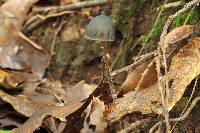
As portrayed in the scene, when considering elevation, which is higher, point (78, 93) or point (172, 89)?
point (78, 93)

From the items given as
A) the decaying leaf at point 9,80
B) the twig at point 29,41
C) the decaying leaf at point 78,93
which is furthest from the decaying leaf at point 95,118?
the twig at point 29,41

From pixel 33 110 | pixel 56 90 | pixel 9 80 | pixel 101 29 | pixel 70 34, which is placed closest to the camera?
pixel 101 29

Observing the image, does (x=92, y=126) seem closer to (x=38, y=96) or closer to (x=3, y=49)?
(x=38, y=96)

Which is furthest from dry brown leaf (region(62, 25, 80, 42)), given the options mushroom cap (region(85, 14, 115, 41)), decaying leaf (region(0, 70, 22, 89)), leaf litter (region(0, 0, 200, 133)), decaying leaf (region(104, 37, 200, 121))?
decaying leaf (region(104, 37, 200, 121))

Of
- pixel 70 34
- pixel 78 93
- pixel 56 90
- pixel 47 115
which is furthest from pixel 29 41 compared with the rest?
pixel 47 115

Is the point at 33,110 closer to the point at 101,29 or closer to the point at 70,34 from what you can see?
the point at 101,29

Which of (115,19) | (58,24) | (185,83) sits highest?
(58,24)

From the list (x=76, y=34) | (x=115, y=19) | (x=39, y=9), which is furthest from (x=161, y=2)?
(x=39, y=9)

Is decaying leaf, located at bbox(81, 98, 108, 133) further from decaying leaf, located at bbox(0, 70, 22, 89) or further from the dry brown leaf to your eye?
the dry brown leaf
